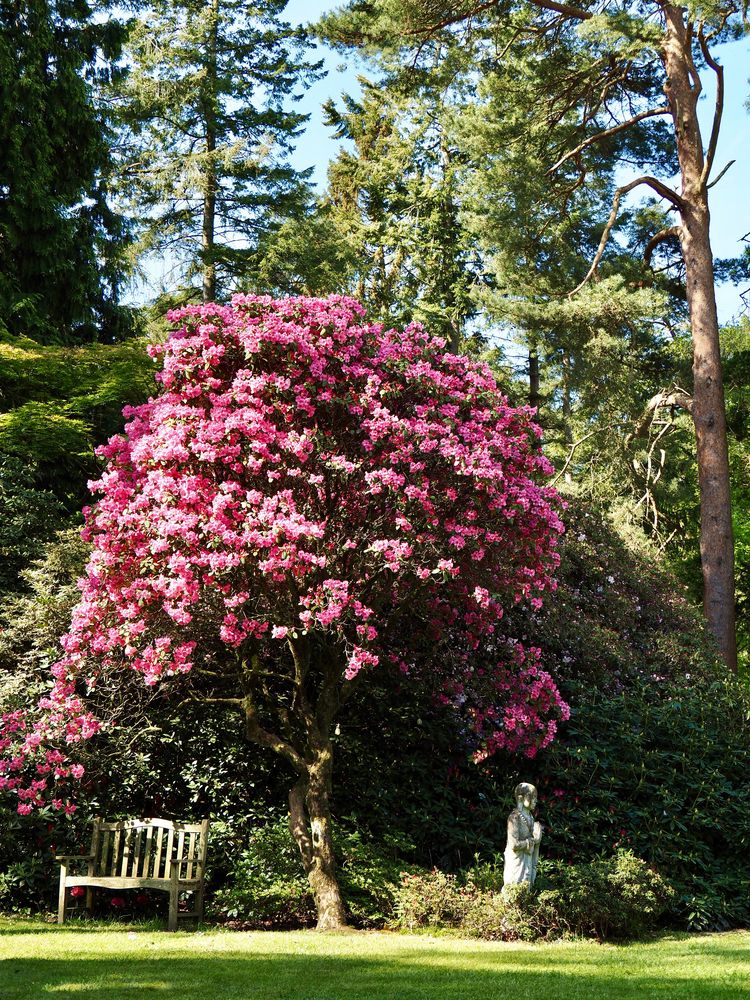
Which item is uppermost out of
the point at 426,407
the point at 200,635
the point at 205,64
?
the point at 205,64

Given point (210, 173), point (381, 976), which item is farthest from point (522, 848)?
point (210, 173)

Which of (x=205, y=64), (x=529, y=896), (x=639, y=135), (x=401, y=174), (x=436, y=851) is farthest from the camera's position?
(x=401, y=174)

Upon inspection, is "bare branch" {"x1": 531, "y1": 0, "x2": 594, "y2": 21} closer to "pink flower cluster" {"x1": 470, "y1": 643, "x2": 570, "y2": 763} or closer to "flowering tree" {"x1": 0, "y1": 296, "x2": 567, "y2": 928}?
"flowering tree" {"x1": 0, "y1": 296, "x2": 567, "y2": 928}

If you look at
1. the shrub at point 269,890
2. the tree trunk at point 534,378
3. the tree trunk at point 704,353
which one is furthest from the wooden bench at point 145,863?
the tree trunk at point 534,378

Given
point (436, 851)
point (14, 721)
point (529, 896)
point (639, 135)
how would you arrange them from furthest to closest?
point (639, 135)
point (436, 851)
point (14, 721)
point (529, 896)

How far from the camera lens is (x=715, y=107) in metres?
15.4

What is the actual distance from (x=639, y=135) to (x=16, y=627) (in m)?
14.2

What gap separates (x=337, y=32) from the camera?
16.6m

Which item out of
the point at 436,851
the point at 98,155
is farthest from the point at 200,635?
the point at 98,155

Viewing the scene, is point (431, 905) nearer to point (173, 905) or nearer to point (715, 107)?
point (173, 905)

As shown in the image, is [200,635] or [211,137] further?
[211,137]

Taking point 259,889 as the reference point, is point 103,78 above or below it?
above

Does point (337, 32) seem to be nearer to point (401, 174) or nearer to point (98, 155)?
point (98, 155)

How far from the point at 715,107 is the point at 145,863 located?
13.5 m
